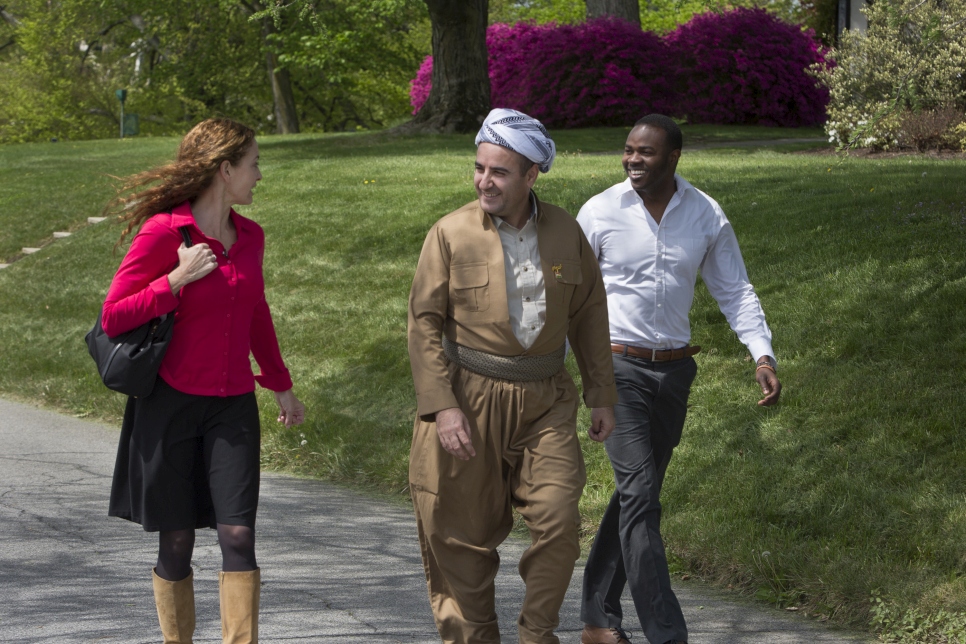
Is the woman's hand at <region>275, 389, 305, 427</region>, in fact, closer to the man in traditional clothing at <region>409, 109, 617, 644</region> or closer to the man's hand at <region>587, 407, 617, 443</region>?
the man in traditional clothing at <region>409, 109, 617, 644</region>

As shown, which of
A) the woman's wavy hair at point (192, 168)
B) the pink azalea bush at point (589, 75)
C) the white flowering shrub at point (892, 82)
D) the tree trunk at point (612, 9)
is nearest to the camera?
the woman's wavy hair at point (192, 168)

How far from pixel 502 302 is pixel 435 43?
21.1 m

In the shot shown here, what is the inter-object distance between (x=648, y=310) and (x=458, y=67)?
19.9 metres

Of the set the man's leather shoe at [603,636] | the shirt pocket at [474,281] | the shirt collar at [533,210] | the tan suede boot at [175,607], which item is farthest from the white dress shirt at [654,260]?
the tan suede boot at [175,607]

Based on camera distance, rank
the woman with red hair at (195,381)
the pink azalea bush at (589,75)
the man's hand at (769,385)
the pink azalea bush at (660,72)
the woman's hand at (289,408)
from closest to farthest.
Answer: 1. the woman with red hair at (195,381)
2. the woman's hand at (289,408)
3. the man's hand at (769,385)
4. the pink azalea bush at (589,75)
5. the pink azalea bush at (660,72)

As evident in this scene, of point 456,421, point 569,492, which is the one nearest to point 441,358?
point 456,421

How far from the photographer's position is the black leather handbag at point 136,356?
13.0ft

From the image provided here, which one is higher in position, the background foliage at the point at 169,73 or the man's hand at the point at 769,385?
the background foliage at the point at 169,73

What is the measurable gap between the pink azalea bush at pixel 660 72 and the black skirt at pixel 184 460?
22538 millimetres

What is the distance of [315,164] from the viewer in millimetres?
19281

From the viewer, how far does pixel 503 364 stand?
4.12 m

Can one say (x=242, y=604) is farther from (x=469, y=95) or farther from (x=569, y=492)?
(x=469, y=95)

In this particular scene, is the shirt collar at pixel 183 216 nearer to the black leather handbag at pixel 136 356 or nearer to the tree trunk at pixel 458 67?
the black leather handbag at pixel 136 356

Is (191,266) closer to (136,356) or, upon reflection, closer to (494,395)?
(136,356)
